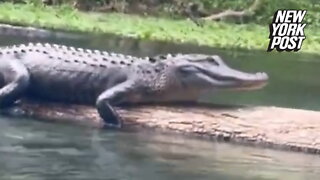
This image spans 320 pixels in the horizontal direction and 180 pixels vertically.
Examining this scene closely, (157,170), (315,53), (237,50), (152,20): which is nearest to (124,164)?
(157,170)

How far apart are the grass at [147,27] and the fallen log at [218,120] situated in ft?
26.3

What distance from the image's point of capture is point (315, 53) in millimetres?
15539

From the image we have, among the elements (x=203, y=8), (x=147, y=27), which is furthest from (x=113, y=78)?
(x=203, y=8)

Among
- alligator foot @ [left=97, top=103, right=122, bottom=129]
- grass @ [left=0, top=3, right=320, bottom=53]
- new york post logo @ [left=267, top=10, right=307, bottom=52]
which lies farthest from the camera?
grass @ [left=0, top=3, right=320, bottom=53]

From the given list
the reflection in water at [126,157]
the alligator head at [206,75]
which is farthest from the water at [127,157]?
the alligator head at [206,75]

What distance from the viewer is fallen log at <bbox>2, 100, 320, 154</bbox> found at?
21.5 feet

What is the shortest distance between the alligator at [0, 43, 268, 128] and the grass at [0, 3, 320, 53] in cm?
775

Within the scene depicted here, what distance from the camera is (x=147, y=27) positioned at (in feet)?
53.7

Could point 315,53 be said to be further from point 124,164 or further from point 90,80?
point 124,164

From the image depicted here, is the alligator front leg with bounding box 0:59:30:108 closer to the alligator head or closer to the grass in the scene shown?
the alligator head

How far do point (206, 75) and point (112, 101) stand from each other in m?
0.72

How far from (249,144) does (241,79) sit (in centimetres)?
78

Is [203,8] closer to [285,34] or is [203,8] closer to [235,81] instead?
[285,34]

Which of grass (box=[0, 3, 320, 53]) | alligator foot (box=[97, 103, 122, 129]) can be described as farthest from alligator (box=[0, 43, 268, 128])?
grass (box=[0, 3, 320, 53])
